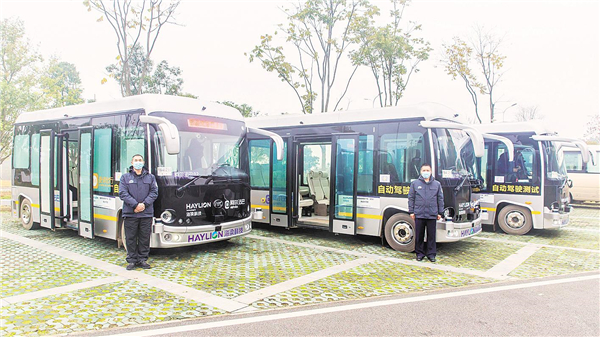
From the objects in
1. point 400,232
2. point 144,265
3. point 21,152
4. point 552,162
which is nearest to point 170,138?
point 144,265

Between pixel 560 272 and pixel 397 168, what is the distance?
3.40 metres

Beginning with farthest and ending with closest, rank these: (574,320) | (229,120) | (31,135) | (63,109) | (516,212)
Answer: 1. (516,212)
2. (31,135)
3. (63,109)
4. (229,120)
5. (574,320)

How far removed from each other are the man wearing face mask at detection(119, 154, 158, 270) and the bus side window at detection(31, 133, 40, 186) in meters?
4.44

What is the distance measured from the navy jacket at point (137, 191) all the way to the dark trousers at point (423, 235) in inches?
188

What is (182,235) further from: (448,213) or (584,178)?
(584,178)

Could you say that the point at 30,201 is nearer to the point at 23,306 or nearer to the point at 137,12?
the point at 23,306

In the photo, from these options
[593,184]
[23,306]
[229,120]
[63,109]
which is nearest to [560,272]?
[229,120]

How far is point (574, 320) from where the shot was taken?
4.92 m

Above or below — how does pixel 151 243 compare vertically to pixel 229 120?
below

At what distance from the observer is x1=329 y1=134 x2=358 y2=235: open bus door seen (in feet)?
30.6

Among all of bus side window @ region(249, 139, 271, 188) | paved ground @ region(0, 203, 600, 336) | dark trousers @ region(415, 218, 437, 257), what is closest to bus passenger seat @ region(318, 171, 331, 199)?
paved ground @ region(0, 203, 600, 336)

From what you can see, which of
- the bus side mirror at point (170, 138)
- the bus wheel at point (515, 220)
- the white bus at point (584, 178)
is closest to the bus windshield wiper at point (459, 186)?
the bus wheel at point (515, 220)

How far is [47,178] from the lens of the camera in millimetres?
9680

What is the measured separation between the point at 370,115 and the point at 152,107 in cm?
451
